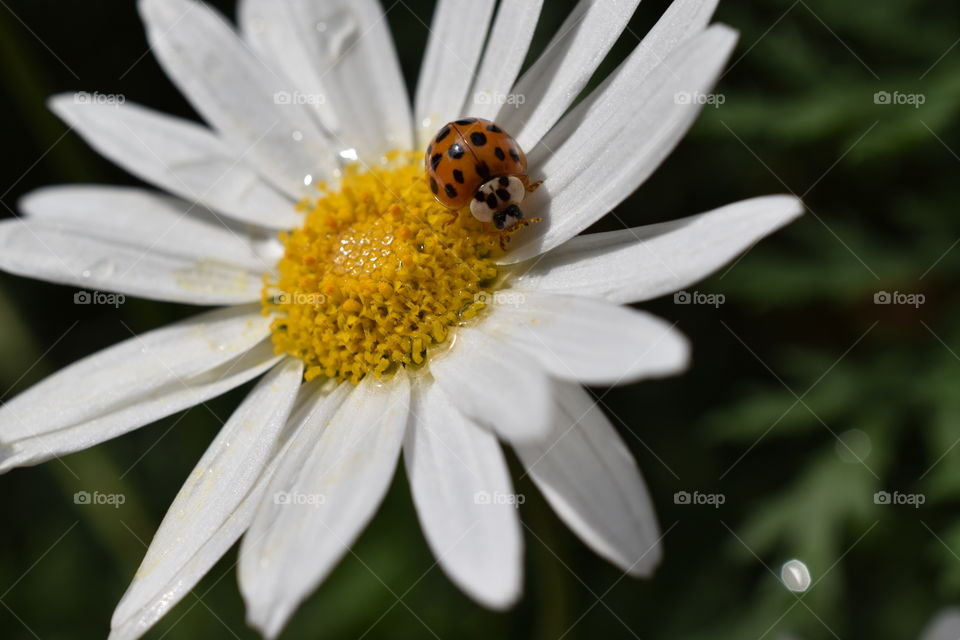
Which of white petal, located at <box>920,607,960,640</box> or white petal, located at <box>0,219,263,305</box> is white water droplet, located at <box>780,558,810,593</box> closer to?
white petal, located at <box>920,607,960,640</box>

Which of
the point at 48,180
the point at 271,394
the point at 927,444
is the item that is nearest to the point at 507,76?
the point at 271,394

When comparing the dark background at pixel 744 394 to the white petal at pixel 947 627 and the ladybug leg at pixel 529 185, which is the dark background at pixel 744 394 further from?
the ladybug leg at pixel 529 185

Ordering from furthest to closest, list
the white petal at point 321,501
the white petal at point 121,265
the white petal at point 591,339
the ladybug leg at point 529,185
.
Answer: the white petal at point 121,265 < the ladybug leg at point 529,185 < the white petal at point 321,501 < the white petal at point 591,339

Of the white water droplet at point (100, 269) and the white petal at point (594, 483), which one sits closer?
the white petal at point (594, 483)

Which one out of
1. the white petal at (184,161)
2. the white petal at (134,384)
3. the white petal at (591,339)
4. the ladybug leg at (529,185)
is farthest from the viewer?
the white petal at (184,161)

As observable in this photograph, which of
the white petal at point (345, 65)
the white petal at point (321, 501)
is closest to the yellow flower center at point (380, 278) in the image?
the white petal at point (321, 501)

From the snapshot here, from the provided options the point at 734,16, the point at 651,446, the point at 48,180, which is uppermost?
the point at 734,16

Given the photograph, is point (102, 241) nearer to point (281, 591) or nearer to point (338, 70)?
point (338, 70)

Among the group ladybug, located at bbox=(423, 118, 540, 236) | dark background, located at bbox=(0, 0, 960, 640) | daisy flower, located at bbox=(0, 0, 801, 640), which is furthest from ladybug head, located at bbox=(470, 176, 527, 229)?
dark background, located at bbox=(0, 0, 960, 640)
